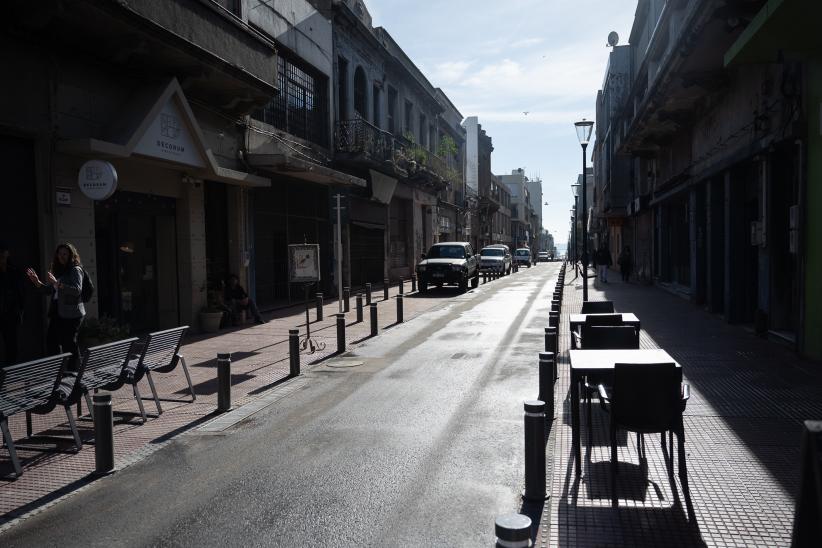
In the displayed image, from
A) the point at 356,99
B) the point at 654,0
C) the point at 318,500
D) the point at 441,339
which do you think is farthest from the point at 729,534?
the point at 654,0

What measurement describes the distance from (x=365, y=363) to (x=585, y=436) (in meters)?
4.92

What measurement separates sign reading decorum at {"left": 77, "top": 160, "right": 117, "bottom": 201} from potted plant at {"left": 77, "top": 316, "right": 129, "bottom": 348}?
1.92 meters

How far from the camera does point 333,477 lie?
523 cm

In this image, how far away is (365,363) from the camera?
1046cm

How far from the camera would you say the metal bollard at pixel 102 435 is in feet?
17.8

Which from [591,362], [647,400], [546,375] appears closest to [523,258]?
[546,375]

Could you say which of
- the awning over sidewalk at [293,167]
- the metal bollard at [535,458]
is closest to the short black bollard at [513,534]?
the metal bollard at [535,458]

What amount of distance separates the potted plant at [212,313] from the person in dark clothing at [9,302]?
5918 millimetres

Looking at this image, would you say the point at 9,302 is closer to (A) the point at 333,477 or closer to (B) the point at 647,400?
(A) the point at 333,477

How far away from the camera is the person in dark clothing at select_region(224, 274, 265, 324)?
611 inches

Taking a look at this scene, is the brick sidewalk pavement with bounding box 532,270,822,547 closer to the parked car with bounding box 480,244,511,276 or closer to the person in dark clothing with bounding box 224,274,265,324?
the person in dark clothing with bounding box 224,274,265,324

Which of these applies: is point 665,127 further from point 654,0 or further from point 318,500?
point 318,500

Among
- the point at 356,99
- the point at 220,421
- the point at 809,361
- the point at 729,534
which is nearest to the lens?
the point at 729,534

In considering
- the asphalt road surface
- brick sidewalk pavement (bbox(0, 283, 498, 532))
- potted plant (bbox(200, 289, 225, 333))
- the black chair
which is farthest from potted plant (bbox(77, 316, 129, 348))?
the black chair
